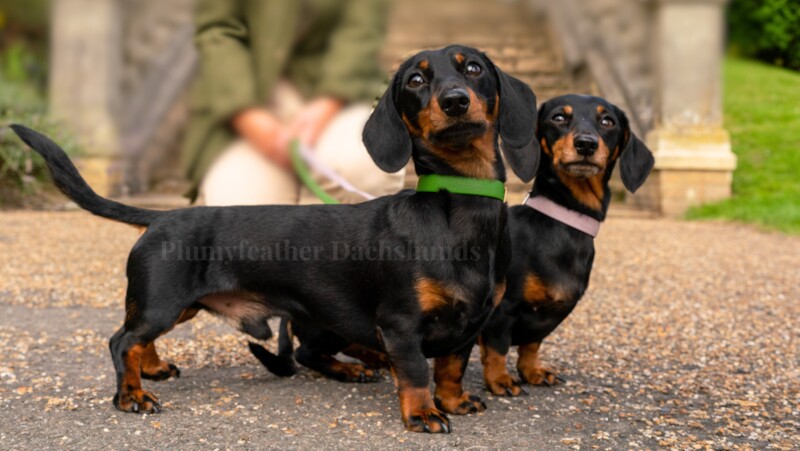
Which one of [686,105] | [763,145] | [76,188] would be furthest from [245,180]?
[763,145]

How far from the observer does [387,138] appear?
258 centimetres

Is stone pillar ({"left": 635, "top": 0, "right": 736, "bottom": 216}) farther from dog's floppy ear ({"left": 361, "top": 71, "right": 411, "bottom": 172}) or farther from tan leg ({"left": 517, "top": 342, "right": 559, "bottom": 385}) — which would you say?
dog's floppy ear ({"left": 361, "top": 71, "right": 411, "bottom": 172})

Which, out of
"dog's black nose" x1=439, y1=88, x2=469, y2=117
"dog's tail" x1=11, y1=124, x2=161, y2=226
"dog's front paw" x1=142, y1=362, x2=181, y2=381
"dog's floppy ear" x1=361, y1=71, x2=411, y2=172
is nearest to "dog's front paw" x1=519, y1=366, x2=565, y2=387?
"dog's floppy ear" x1=361, y1=71, x2=411, y2=172

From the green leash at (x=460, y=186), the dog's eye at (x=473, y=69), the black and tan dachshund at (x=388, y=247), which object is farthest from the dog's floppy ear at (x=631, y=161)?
the dog's eye at (x=473, y=69)

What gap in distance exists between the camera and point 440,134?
2.46 meters

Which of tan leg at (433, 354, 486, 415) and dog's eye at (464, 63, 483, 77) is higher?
dog's eye at (464, 63, 483, 77)

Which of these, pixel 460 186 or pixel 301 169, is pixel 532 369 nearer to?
pixel 460 186

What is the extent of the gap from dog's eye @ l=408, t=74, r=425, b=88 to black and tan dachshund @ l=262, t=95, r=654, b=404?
692 millimetres

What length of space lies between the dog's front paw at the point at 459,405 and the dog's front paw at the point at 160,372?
43.0 inches

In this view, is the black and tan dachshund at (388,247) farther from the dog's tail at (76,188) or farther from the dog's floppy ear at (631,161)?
the dog's floppy ear at (631,161)

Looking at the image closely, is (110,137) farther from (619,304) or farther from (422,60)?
(619,304)

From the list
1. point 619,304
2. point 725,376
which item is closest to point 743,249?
point 619,304

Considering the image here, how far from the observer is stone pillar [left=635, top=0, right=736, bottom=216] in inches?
374

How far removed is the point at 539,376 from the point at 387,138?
3.99 ft
